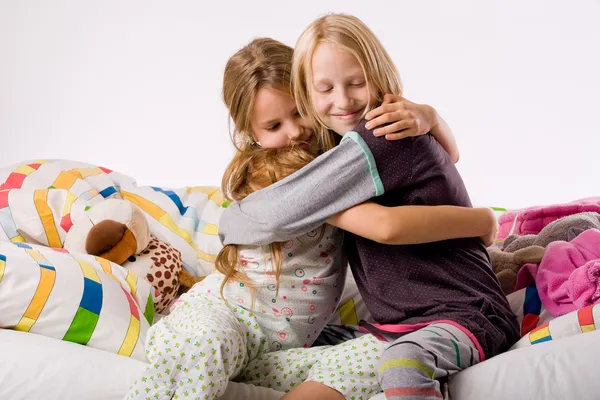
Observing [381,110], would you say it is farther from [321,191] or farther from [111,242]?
[111,242]

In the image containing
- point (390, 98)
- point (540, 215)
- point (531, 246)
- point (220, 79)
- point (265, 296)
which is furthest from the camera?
point (220, 79)

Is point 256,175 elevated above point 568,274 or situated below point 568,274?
above

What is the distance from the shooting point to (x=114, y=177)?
259cm

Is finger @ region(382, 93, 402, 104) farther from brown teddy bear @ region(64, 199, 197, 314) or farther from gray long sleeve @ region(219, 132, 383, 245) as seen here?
brown teddy bear @ region(64, 199, 197, 314)

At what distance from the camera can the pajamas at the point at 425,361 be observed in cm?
139

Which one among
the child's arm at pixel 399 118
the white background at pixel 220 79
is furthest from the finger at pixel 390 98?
the white background at pixel 220 79

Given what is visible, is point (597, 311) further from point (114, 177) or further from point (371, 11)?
point (371, 11)

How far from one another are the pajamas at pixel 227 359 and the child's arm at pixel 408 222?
239 mm

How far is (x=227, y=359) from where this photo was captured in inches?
61.5

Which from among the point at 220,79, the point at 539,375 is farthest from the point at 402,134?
the point at 220,79

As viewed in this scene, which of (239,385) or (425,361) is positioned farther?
(239,385)

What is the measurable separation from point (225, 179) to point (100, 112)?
8.06 ft

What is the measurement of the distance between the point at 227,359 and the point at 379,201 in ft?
1.45

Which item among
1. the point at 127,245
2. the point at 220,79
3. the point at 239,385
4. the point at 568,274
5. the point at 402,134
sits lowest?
the point at 239,385
